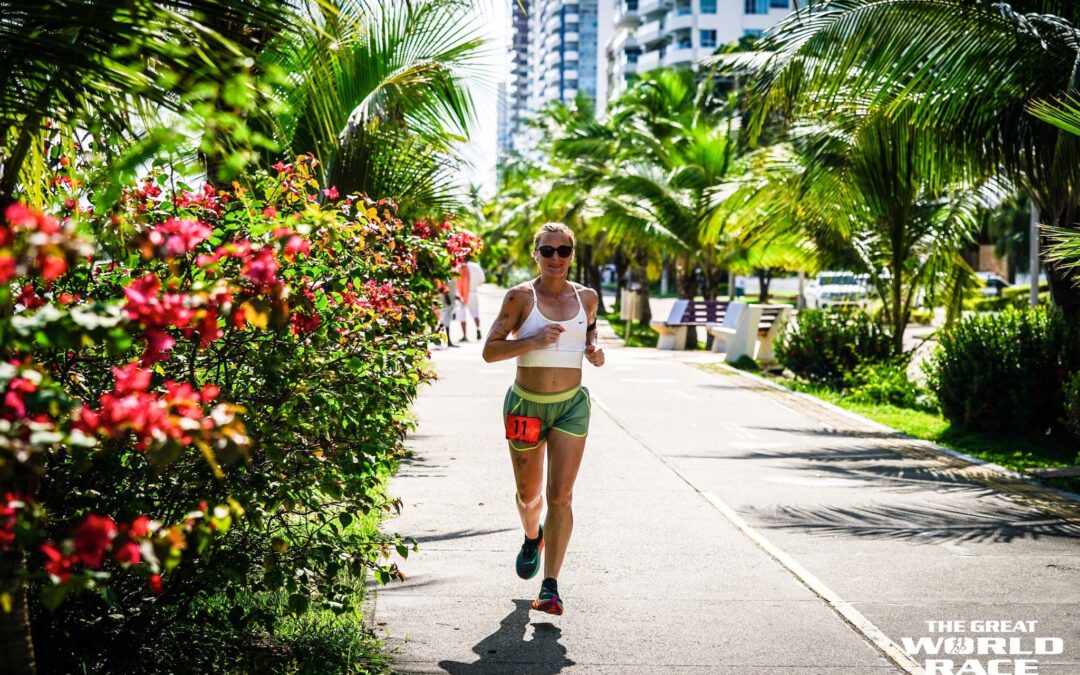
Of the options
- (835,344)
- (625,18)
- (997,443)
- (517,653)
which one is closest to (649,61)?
(625,18)

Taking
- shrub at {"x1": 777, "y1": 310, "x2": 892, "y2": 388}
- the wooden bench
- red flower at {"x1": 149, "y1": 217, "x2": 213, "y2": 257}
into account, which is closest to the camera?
red flower at {"x1": 149, "y1": 217, "x2": 213, "y2": 257}

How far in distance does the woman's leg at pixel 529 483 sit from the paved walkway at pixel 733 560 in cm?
40

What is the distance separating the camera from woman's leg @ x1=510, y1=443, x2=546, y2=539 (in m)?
6.05

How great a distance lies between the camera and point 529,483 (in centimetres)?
614

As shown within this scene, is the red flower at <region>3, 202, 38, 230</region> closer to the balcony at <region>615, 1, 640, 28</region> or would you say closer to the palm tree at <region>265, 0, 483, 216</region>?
the palm tree at <region>265, 0, 483, 216</region>

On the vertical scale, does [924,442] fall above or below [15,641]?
below

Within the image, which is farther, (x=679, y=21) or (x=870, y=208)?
(x=679, y=21)

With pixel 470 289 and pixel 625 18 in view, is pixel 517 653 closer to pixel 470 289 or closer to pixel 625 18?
pixel 470 289

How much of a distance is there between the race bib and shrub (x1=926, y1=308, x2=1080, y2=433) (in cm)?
770

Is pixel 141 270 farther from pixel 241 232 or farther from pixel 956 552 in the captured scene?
pixel 956 552

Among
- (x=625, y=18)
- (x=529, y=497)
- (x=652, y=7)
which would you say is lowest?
(x=529, y=497)

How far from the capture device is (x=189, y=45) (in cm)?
373

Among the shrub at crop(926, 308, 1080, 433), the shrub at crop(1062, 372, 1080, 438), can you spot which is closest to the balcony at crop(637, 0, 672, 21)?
the shrub at crop(926, 308, 1080, 433)

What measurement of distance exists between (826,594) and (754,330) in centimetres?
1716
